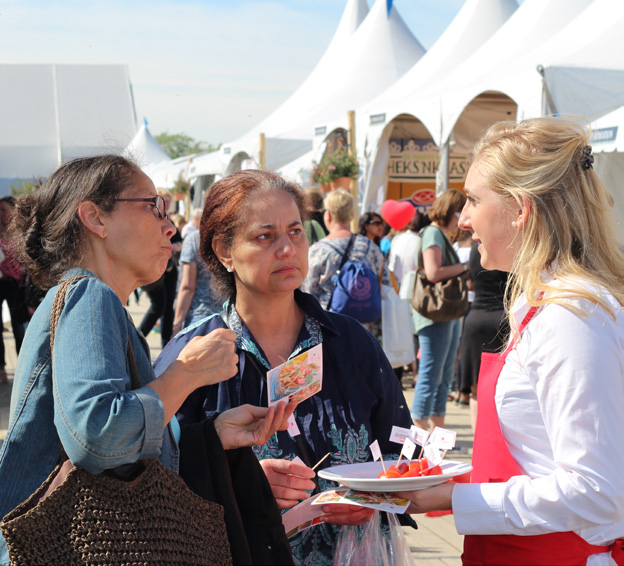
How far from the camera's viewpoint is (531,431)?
1.61 meters

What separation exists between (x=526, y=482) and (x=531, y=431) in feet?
0.38

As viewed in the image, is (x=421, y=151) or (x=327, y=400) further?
(x=421, y=151)

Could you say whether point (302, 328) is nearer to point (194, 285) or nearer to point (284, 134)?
point (194, 285)

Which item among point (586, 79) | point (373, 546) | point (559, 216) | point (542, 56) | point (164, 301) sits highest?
point (542, 56)

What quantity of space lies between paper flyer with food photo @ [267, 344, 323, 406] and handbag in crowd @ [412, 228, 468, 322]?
3595 mm

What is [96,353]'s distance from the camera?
140 centimetres

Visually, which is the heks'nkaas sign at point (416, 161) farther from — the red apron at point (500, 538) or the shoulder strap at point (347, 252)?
the red apron at point (500, 538)

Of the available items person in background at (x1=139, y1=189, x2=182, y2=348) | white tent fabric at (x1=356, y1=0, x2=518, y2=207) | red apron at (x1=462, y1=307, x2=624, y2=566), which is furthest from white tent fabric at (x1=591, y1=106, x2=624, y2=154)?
red apron at (x1=462, y1=307, x2=624, y2=566)

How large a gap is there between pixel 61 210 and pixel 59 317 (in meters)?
0.37

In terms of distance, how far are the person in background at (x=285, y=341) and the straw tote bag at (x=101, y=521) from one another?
549 mm

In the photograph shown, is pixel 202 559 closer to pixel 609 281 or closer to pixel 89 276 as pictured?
pixel 89 276

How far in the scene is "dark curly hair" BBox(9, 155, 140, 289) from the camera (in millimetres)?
1693

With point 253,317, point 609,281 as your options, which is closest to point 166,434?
point 253,317

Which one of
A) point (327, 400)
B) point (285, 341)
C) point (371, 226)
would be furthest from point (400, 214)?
point (327, 400)
